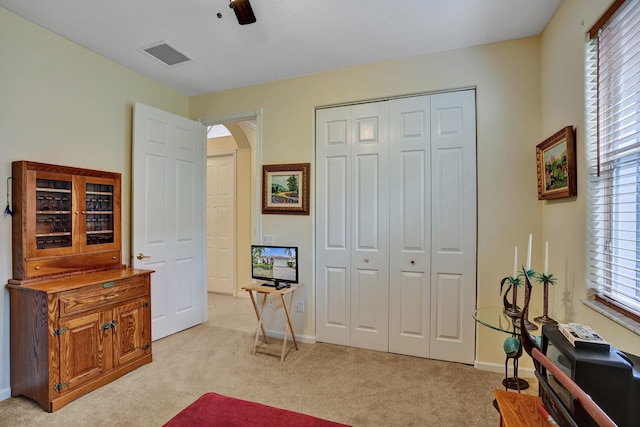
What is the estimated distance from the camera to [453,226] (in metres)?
2.78

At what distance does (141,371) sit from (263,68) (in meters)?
2.95

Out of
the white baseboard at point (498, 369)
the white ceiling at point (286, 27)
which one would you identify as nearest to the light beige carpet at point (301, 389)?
the white baseboard at point (498, 369)

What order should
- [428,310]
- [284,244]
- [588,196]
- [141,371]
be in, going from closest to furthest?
[588,196], [141,371], [428,310], [284,244]

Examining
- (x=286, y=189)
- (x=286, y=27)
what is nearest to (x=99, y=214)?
(x=286, y=189)

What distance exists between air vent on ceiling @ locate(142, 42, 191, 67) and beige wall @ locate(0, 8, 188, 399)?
0.49 m

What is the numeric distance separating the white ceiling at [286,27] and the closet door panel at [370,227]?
60 centimetres

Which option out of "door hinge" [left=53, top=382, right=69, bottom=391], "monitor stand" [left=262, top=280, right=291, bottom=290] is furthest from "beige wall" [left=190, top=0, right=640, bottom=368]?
"door hinge" [left=53, top=382, right=69, bottom=391]

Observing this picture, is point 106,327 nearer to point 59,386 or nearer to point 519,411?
point 59,386

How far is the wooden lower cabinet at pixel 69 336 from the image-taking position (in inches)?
82.4

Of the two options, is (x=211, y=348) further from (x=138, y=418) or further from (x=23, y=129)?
(x=23, y=129)

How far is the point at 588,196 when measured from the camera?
1.84 metres

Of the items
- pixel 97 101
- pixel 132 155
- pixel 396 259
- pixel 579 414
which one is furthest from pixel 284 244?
pixel 579 414

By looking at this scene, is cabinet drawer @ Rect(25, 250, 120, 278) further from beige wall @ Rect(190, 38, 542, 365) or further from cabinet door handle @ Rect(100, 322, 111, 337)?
beige wall @ Rect(190, 38, 542, 365)

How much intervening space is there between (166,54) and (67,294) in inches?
84.9
